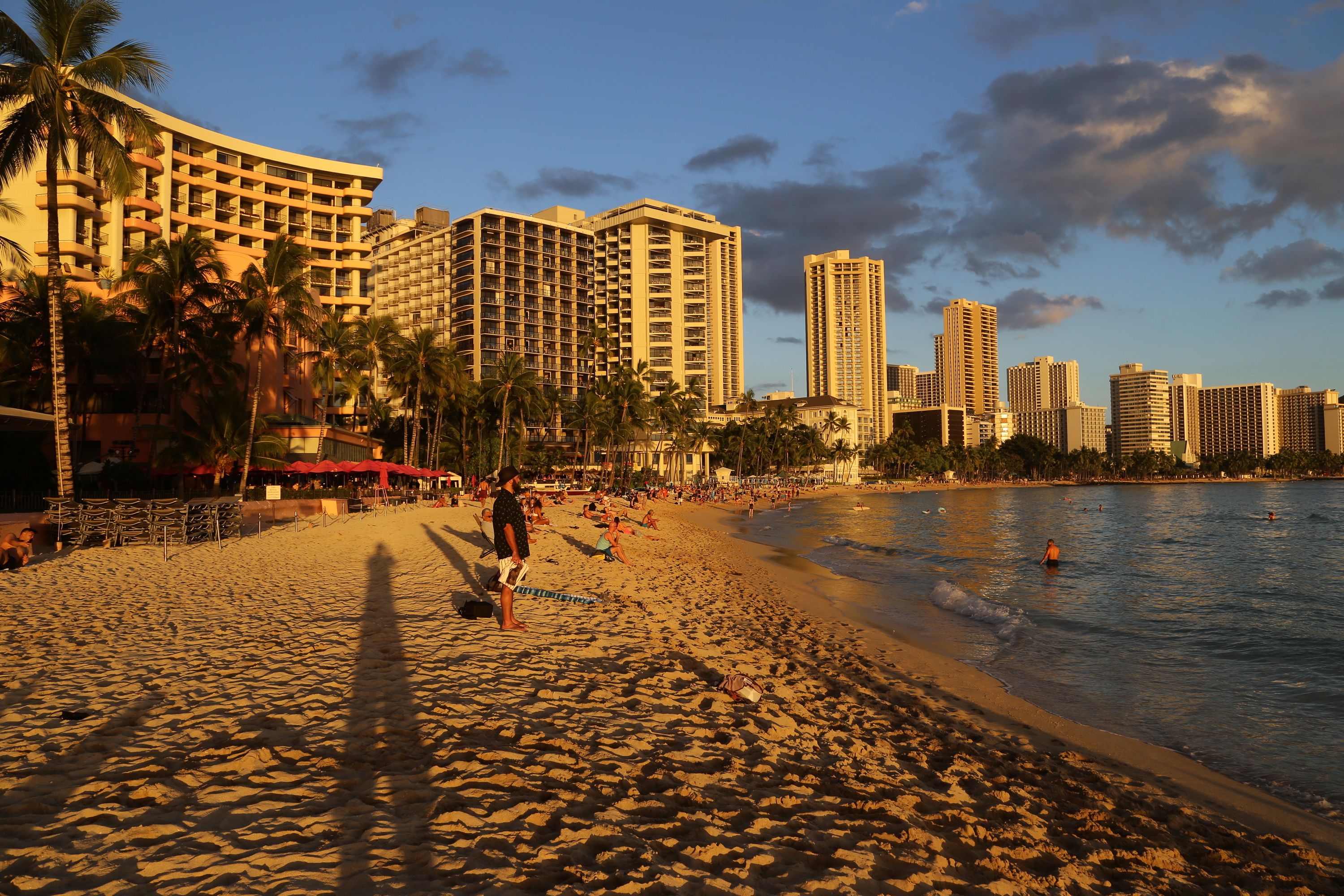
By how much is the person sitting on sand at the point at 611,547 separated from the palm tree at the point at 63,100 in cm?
1327

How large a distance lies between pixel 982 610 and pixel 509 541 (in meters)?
11.3

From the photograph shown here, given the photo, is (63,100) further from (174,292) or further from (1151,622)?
(1151,622)

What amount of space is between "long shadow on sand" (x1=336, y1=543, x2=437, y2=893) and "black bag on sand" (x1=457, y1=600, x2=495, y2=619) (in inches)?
64.3

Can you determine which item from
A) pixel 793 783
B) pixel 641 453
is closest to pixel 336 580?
pixel 793 783

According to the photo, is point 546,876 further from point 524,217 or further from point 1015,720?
point 524,217

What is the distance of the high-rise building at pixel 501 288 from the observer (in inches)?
3944

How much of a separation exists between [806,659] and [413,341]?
56260mm

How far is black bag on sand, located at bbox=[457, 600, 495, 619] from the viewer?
1034 centimetres

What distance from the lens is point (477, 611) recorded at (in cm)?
1034

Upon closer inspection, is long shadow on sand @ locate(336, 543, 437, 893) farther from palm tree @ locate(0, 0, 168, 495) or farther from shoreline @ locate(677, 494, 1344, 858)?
palm tree @ locate(0, 0, 168, 495)

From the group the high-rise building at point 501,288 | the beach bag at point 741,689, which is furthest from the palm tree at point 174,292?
the high-rise building at point 501,288

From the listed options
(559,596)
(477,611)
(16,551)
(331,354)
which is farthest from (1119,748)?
(331,354)

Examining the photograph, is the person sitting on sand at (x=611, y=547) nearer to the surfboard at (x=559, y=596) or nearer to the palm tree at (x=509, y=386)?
the surfboard at (x=559, y=596)

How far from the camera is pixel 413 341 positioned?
60375 mm
